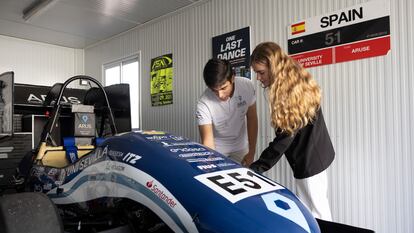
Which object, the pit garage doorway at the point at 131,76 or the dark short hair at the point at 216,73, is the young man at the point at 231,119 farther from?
the pit garage doorway at the point at 131,76

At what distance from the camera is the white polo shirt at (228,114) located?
2.10 m

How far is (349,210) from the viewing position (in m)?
2.50

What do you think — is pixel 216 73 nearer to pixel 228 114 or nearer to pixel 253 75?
pixel 228 114

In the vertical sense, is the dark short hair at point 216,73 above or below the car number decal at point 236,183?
above

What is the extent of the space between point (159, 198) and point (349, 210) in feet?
6.33

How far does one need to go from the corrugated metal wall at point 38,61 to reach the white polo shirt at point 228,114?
13.5 feet

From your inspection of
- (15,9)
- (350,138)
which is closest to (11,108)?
(15,9)

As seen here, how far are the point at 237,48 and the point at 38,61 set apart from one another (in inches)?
141

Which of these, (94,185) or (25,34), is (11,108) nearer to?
(94,185)

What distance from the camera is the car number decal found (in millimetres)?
980

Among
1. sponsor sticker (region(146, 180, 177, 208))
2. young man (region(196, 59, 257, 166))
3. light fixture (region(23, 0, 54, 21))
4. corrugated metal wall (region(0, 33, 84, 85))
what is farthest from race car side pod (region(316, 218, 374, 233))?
corrugated metal wall (region(0, 33, 84, 85))

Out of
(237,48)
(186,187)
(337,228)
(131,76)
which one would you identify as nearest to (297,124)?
(337,228)

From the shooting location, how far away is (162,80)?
4.15 metres

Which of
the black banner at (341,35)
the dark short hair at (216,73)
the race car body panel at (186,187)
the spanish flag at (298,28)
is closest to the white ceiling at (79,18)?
the spanish flag at (298,28)
